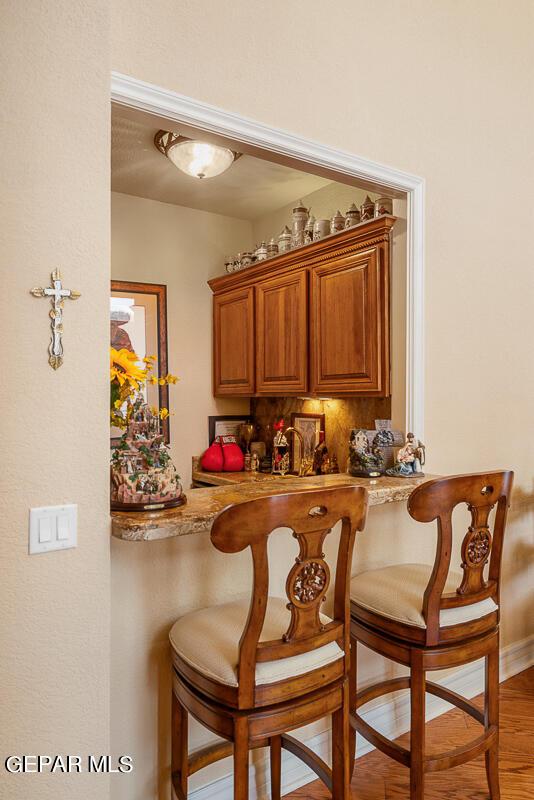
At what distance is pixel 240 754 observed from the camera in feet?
→ 4.42

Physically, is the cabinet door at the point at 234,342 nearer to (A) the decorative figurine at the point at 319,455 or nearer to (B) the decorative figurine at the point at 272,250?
(B) the decorative figurine at the point at 272,250

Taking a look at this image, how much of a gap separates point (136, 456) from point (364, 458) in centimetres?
97

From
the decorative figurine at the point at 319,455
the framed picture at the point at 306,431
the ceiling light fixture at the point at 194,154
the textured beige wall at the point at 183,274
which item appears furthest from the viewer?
the textured beige wall at the point at 183,274

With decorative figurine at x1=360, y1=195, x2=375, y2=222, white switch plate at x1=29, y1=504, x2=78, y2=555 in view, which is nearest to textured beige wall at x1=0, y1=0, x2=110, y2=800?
white switch plate at x1=29, y1=504, x2=78, y2=555

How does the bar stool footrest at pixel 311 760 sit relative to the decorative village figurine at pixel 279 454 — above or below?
below

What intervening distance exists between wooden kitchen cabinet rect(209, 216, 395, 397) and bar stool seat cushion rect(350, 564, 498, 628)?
952mm

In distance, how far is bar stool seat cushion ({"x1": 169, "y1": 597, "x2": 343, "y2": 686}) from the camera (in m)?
1.39

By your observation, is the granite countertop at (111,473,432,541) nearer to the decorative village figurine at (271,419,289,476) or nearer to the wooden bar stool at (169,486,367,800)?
the wooden bar stool at (169,486,367,800)

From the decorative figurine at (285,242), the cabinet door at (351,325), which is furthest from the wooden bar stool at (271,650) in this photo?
the decorative figurine at (285,242)

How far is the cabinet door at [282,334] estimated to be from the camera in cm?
334

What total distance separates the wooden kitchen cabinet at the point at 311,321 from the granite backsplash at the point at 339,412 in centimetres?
34

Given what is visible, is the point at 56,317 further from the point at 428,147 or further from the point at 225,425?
the point at 225,425

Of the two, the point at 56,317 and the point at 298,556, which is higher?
the point at 56,317

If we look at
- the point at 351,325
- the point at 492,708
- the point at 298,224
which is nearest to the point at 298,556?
the point at 492,708
